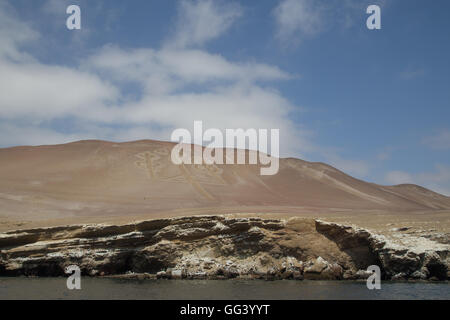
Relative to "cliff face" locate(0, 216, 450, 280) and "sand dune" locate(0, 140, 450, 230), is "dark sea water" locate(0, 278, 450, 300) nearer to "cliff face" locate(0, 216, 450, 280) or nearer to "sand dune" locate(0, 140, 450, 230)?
"cliff face" locate(0, 216, 450, 280)

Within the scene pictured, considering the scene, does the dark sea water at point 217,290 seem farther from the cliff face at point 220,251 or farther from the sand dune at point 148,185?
the sand dune at point 148,185

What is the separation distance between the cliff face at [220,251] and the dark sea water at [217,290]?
1.31 m

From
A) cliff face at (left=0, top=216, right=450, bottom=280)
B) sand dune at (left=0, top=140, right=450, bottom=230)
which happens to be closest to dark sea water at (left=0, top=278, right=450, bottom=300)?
cliff face at (left=0, top=216, right=450, bottom=280)

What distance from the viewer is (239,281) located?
61.6 ft

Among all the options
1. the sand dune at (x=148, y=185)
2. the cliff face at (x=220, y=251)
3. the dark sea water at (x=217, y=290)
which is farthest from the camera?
the sand dune at (x=148, y=185)

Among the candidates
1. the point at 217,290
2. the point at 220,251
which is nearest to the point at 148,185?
the point at 220,251

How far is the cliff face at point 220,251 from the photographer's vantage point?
19.2 meters

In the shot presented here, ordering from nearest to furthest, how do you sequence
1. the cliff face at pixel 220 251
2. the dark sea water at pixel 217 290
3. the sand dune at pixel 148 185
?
the dark sea water at pixel 217 290
the cliff face at pixel 220 251
the sand dune at pixel 148 185

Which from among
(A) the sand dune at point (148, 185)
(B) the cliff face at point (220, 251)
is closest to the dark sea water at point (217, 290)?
(B) the cliff face at point (220, 251)

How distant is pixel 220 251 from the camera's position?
2077cm

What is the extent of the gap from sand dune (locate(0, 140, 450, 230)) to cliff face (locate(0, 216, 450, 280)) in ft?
66.8

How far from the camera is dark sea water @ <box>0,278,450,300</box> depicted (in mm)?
15031
